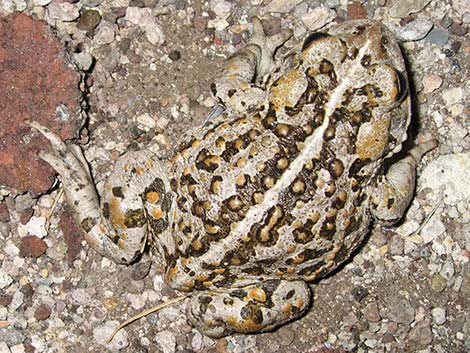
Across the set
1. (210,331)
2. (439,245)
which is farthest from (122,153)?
(439,245)

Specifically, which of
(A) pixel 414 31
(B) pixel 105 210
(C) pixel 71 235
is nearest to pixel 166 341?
(C) pixel 71 235

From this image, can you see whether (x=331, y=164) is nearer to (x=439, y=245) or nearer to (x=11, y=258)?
(x=439, y=245)

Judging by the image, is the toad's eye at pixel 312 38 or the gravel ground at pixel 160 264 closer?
the toad's eye at pixel 312 38

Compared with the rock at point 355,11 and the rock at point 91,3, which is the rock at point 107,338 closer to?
the rock at point 91,3

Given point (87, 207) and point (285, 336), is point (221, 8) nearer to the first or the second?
point (87, 207)

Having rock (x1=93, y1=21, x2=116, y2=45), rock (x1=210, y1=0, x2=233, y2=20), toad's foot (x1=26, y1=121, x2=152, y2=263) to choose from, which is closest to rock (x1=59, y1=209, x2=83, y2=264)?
toad's foot (x1=26, y1=121, x2=152, y2=263)

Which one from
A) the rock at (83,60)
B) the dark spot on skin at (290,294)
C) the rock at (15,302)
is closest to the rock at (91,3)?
the rock at (83,60)

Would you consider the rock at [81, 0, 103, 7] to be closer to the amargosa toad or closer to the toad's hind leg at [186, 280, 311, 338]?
the amargosa toad
